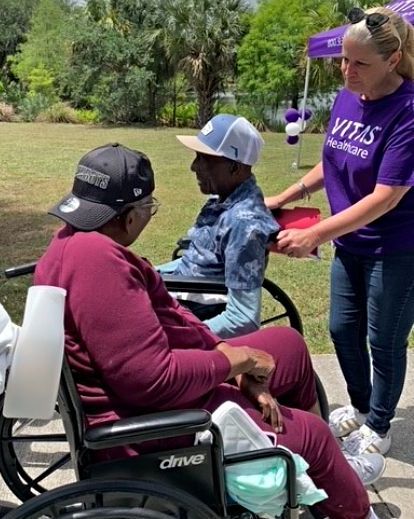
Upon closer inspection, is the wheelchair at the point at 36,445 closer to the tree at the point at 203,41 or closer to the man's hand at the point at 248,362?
the man's hand at the point at 248,362

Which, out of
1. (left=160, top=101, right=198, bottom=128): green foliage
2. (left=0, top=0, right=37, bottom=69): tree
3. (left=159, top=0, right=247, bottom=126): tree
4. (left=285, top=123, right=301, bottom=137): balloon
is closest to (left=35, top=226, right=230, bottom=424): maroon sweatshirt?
(left=285, top=123, right=301, bottom=137): balloon

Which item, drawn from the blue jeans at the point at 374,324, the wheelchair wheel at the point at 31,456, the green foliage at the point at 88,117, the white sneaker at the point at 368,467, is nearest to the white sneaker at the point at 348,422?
the blue jeans at the point at 374,324

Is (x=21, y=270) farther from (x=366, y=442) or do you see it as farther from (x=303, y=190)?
(x=366, y=442)

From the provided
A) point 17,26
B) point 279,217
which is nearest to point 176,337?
point 279,217

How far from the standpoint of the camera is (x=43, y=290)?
1340 millimetres

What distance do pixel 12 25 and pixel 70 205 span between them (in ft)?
140

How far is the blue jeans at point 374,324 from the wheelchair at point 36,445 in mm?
230

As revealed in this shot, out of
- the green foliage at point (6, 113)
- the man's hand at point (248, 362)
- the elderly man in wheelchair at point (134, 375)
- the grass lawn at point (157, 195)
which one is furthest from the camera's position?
the green foliage at point (6, 113)

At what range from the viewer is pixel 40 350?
134 cm

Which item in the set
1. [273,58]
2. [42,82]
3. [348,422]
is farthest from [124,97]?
[348,422]

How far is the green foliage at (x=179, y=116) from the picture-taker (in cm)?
2409

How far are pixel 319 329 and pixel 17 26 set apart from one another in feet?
135

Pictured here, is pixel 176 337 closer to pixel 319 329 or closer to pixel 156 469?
pixel 156 469

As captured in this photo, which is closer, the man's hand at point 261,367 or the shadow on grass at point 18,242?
the man's hand at point 261,367
